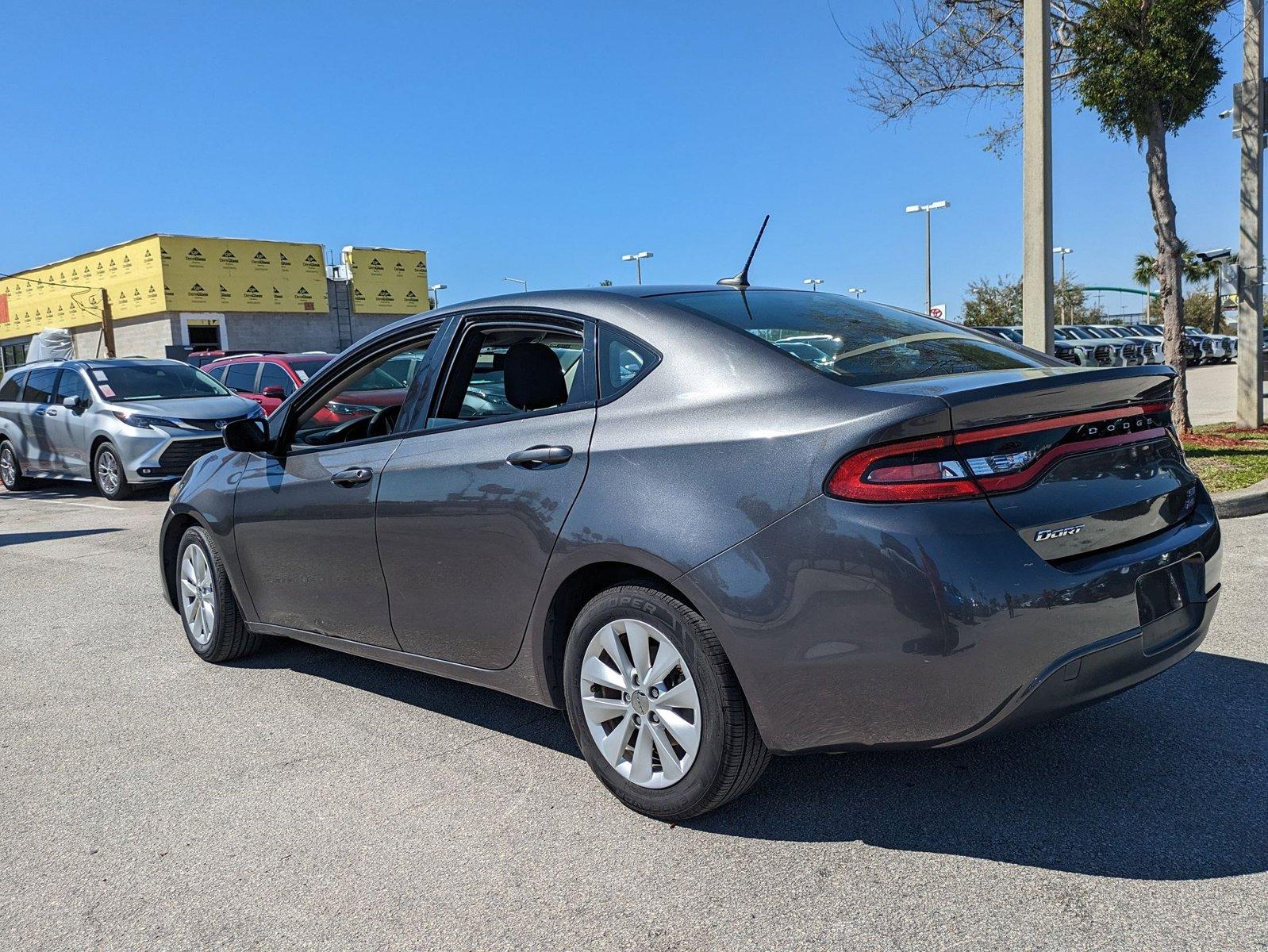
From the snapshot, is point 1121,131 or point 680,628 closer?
point 680,628

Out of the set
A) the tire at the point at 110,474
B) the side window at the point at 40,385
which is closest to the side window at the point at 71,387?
the side window at the point at 40,385

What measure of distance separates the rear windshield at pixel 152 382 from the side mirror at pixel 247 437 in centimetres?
957

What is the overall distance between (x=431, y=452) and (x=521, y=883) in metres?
1.51

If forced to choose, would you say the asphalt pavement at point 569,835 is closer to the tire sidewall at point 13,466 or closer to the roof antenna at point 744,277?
the roof antenna at point 744,277

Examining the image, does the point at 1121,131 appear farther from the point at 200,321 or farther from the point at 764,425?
the point at 200,321

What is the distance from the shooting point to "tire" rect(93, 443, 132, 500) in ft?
41.5

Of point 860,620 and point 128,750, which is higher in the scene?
point 860,620

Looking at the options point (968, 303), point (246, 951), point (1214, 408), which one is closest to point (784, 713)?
point (246, 951)

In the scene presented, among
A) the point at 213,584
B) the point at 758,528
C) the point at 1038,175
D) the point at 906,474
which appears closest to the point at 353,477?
the point at 213,584

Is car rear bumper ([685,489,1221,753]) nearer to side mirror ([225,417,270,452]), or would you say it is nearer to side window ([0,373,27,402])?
side mirror ([225,417,270,452])

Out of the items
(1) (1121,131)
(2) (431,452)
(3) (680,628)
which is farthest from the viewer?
(1) (1121,131)

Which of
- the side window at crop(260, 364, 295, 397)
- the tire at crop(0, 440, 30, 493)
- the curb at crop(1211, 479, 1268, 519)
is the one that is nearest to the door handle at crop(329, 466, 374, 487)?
the curb at crop(1211, 479, 1268, 519)

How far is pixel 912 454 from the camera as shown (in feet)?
8.86

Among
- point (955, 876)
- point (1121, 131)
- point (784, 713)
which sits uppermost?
point (1121, 131)
